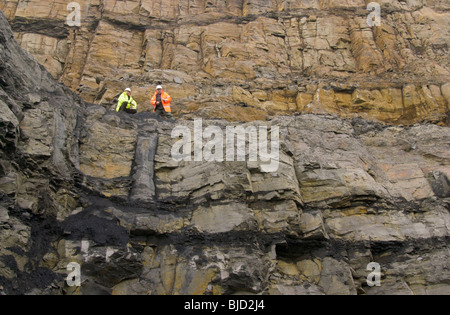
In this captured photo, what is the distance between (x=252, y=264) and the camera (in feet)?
32.6

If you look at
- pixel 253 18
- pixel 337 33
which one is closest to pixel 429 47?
pixel 337 33

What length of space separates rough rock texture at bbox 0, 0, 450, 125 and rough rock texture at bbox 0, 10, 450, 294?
160 inches

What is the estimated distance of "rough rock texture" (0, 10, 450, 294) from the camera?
9.62m

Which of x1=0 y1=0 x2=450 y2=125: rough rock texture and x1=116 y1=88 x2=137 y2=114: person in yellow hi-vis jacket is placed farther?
x1=0 y1=0 x2=450 y2=125: rough rock texture

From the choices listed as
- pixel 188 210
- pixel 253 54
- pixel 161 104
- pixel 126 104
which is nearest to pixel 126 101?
pixel 126 104

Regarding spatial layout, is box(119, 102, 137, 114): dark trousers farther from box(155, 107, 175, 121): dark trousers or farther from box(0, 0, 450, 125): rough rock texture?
box(0, 0, 450, 125): rough rock texture

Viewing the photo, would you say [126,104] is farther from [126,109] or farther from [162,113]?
[162,113]

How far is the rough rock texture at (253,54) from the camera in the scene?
699 inches

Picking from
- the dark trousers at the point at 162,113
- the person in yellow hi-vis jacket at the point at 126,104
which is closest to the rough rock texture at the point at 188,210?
the dark trousers at the point at 162,113

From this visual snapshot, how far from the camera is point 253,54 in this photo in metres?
20.1

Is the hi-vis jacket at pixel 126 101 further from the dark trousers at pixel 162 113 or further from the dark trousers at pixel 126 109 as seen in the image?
the dark trousers at pixel 162 113

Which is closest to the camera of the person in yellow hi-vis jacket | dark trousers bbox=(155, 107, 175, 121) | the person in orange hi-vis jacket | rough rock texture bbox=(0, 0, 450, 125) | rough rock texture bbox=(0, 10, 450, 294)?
rough rock texture bbox=(0, 10, 450, 294)

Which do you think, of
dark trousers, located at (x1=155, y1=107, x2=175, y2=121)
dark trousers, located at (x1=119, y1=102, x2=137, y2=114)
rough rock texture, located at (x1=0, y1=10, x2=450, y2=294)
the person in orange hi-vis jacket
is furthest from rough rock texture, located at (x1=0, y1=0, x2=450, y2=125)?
rough rock texture, located at (x1=0, y1=10, x2=450, y2=294)

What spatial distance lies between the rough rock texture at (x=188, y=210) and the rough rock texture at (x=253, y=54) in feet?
13.3
